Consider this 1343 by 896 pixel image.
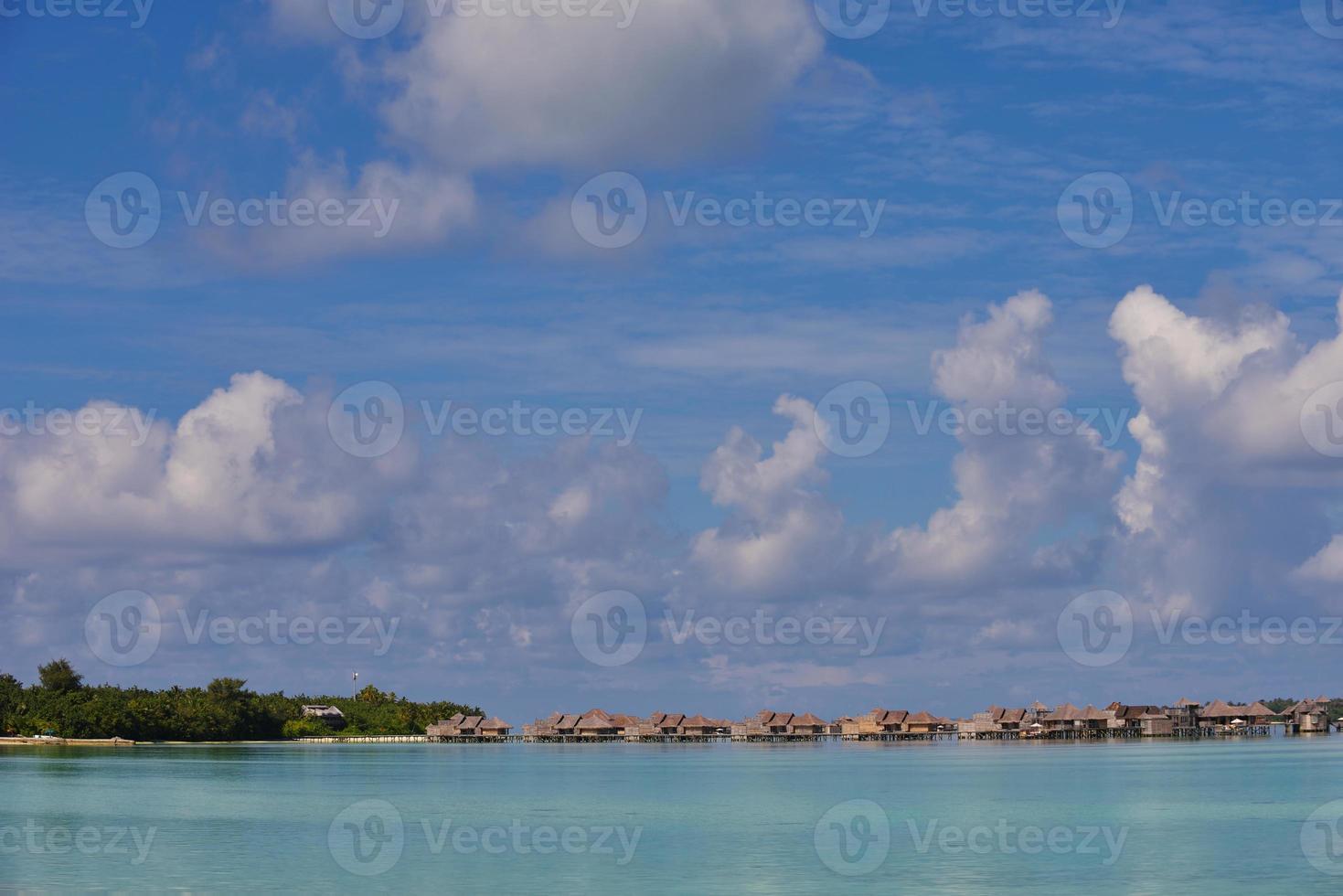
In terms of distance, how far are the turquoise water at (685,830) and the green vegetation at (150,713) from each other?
51.1 m

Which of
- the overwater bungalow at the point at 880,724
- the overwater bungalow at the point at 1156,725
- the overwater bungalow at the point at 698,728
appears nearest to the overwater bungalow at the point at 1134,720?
the overwater bungalow at the point at 1156,725

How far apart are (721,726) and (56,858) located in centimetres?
14507

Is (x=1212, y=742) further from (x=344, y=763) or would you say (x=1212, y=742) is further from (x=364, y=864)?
(x=364, y=864)

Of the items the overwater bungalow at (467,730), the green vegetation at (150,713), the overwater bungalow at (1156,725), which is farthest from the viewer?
the overwater bungalow at (467,730)

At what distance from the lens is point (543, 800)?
6219 centimetres

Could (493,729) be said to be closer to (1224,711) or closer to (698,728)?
(698,728)

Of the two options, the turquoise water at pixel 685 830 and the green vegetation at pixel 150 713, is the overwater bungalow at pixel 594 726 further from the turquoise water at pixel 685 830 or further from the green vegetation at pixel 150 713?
the turquoise water at pixel 685 830

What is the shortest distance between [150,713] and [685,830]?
107797mm

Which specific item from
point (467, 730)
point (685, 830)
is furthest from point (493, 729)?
point (685, 830)

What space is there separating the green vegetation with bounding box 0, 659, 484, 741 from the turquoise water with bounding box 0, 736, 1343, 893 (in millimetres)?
51113

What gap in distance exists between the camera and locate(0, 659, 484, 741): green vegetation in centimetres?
13600

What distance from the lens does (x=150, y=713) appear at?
141m

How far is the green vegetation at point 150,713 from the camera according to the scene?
136000 millimetres

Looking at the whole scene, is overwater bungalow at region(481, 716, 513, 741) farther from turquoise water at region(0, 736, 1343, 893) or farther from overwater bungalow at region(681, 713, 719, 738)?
turquoise water at region(0, 736, 1343, 893)
